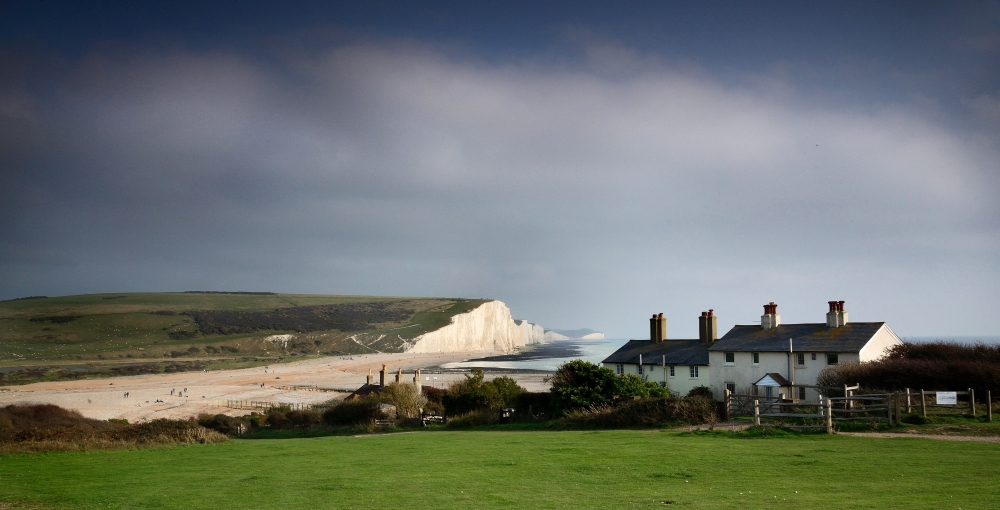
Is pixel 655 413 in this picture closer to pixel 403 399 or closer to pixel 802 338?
pixel 802 338

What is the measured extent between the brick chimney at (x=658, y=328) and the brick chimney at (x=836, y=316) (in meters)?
13.7

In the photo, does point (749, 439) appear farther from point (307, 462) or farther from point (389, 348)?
point (389, 348)

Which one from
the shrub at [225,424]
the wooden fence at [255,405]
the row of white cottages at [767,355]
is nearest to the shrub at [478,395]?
→ the row of white cottages at [767,355]

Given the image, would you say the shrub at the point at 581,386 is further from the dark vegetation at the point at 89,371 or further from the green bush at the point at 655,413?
the dark vegetation at the point at 89,371

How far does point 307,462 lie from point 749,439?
1441 cm

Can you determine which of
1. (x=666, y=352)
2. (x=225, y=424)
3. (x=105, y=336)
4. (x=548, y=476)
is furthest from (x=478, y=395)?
(x=105, y=336)

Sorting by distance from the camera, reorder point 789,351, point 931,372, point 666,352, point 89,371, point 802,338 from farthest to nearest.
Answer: point 89,371
point 666,352
point 802,338
point 789,351
point 931,372

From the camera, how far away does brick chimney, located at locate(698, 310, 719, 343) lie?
151 ft

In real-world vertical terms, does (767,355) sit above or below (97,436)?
above

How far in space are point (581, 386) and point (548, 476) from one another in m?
20.7

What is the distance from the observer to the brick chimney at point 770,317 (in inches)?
1604

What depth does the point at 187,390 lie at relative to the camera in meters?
73.8

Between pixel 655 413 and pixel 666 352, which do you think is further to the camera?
pixel 666 352

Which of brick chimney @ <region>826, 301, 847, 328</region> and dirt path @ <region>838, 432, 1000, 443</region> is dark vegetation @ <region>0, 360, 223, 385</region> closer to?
brick chimney @ <region>826, 301, 847, 328</region>
